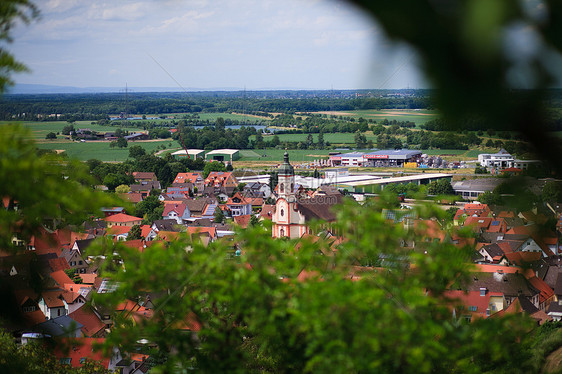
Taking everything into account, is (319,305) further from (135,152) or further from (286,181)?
(135,152)

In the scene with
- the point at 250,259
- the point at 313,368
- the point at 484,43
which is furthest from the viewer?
the point at 250,259

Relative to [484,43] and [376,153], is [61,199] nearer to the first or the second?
[484,43]

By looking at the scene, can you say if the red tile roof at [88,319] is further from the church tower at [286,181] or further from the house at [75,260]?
the church tower at [286,181]

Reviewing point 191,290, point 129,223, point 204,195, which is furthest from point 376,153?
point 191,290

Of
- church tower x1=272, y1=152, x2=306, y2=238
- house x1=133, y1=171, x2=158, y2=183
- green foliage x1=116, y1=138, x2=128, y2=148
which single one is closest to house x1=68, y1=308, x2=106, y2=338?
church tower x1=272, y1=152, x2=306, y2=238

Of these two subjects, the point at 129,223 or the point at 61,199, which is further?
the point at 129,223

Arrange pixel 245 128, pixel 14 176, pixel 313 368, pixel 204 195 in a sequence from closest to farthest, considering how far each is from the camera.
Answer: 1. pixel 14 176
2. pixel 313 368
3. pixel 204 195
4. pixel 245 128

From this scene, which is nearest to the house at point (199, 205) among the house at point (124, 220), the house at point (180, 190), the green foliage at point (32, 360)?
the house at point (180, 190)

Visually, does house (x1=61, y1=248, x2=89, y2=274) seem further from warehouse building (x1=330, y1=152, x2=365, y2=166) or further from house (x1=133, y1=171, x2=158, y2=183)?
warehouse building (x1=330, y1=152, x2=365, y2=166)
